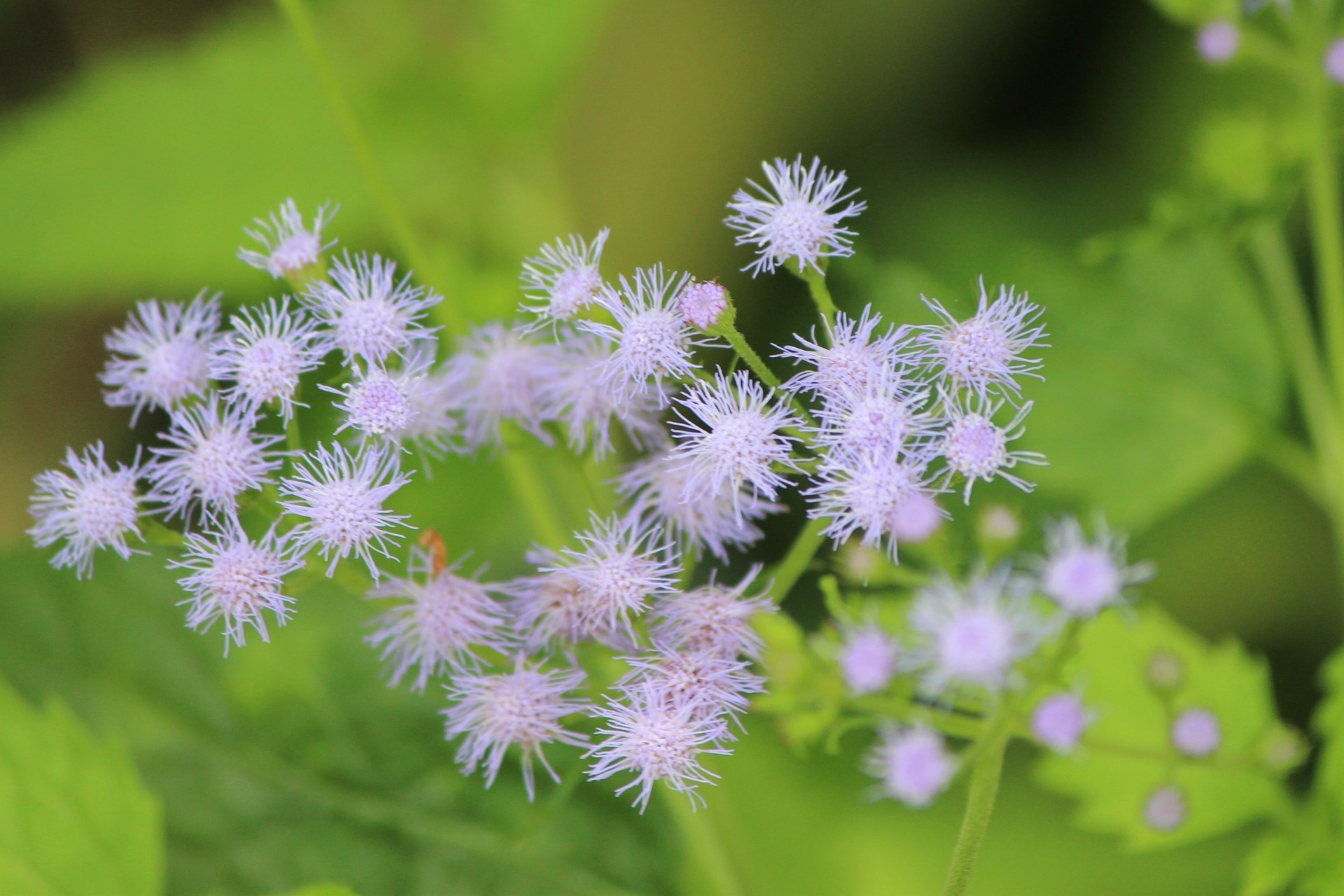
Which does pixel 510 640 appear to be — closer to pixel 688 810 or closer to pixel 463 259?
pixel 688 810

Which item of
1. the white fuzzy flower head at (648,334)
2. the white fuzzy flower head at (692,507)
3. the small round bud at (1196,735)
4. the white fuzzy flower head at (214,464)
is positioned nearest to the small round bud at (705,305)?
the white fuzzy flower head at (648,334)

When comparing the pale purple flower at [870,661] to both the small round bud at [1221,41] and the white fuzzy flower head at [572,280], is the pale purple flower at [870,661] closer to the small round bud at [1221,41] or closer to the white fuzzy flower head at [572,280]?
the white fuzzy flower head at [572,280]

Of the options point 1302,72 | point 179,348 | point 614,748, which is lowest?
point 614,748

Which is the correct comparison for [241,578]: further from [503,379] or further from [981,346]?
A: [981,346]

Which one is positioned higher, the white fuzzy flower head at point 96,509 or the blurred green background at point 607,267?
the blurred green background at point 607,267

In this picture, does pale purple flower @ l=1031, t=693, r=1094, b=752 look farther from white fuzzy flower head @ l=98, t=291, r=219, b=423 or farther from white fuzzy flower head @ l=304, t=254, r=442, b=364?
white fuzzy flower head @ l=98, t=291, r=219, b=423

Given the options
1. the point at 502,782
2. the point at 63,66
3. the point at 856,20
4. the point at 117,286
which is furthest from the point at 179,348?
the point at 856,20

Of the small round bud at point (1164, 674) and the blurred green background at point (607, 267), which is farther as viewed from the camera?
the blurred green background at point (607, 267)

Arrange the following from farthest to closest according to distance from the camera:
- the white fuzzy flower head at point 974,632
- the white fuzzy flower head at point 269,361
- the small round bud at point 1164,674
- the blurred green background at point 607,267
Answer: the blurred green background at point 607,267 → the small round bud at point 1164,674 → the white fuzzy flower head at point 269,361 → the white fuzzy flower head at point 974,632
